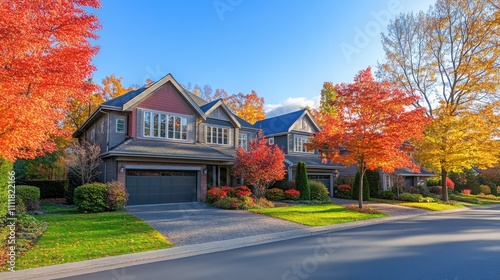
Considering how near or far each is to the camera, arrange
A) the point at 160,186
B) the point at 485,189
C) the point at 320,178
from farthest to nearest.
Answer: the point at 485,189
the point at 320,178
the point at 160,186

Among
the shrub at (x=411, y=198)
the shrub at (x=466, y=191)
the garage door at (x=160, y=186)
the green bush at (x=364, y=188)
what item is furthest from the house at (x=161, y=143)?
the shrub at (x=466, y=191)

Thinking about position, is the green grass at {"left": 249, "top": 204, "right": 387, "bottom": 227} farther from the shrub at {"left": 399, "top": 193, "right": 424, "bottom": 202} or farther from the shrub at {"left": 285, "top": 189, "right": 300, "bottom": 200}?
the shrub at {"left": 399, "top": 193, "right": 424, "bottom": 202}

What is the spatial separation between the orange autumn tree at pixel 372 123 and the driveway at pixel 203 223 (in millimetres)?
6977

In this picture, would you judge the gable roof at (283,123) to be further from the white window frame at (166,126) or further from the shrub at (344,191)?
the white window frame at (166,126)

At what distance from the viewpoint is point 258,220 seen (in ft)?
44.9

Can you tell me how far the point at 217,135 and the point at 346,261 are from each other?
56.3ft

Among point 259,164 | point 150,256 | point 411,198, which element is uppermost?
point 259,164

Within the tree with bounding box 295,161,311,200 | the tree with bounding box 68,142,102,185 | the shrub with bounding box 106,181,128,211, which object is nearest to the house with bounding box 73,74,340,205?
the tree with bounding box 68,142,102,185

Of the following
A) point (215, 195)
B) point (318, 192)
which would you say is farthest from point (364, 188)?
point (215, 195)

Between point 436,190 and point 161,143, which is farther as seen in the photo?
point 436,190

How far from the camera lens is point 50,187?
22500mm

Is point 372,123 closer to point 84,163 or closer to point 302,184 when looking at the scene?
point 302,184

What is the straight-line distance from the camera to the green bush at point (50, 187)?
2205 centimetres

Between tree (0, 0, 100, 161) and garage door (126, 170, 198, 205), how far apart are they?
769 centimetres
